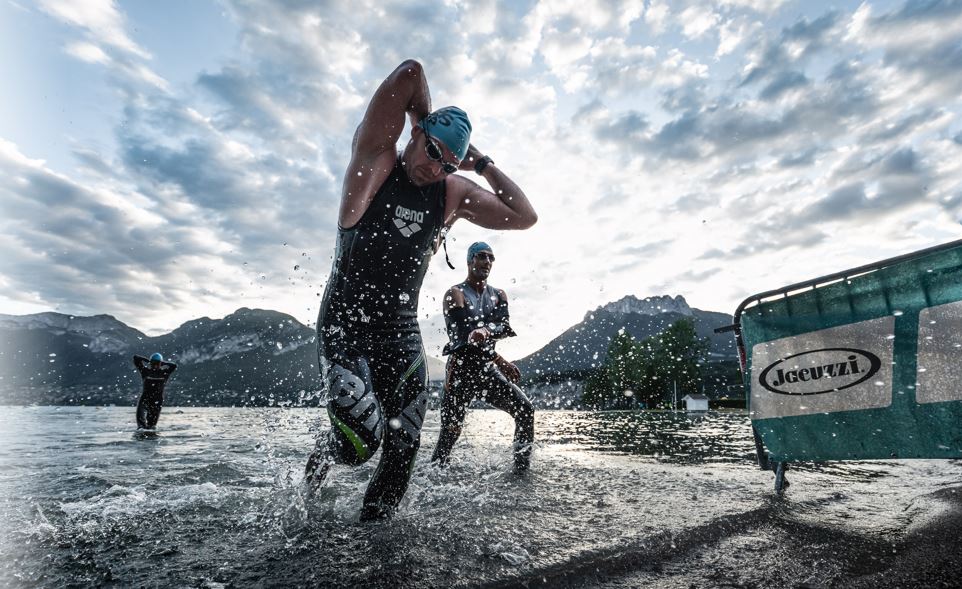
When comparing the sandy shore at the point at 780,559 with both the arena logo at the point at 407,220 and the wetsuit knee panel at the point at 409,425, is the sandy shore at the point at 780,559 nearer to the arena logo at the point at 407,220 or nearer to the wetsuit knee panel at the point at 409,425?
the wetsuit knee panel at the point at 409,425

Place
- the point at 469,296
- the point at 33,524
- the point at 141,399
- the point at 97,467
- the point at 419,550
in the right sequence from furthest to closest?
1. the point at 141,399
2. the point at 469,296
3. the point at 97,467
4. the point at 33,524
5. the point at 419,550

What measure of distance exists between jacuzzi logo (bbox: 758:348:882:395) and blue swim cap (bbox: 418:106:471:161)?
9.85ft

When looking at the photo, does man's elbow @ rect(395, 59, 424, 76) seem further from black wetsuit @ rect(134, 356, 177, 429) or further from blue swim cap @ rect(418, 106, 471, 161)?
black wetsuit @ rect(134, 356, 177, 429)

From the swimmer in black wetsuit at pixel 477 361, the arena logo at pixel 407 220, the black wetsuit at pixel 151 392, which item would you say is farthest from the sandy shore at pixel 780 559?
the black wetsuit at pixel 151 392

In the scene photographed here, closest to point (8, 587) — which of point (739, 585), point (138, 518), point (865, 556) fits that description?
point (138, 518)

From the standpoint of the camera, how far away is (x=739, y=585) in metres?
1.63

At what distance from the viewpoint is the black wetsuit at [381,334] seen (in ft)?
9.50

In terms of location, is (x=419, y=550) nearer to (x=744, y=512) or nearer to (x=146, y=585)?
(x=146, y=585)

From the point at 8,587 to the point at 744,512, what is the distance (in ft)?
11.7

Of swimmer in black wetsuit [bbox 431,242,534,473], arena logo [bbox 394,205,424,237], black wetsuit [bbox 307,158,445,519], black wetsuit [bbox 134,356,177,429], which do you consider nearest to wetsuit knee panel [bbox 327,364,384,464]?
black wetsuit [bbox 307,158,445,519]

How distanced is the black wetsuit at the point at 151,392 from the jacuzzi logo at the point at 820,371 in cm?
1350

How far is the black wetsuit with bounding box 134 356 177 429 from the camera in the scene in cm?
1216

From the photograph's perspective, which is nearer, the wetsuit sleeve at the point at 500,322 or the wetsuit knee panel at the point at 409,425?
the wetsuit knee panel at the point at 409,425

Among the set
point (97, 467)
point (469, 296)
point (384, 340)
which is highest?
point (469, 296)
